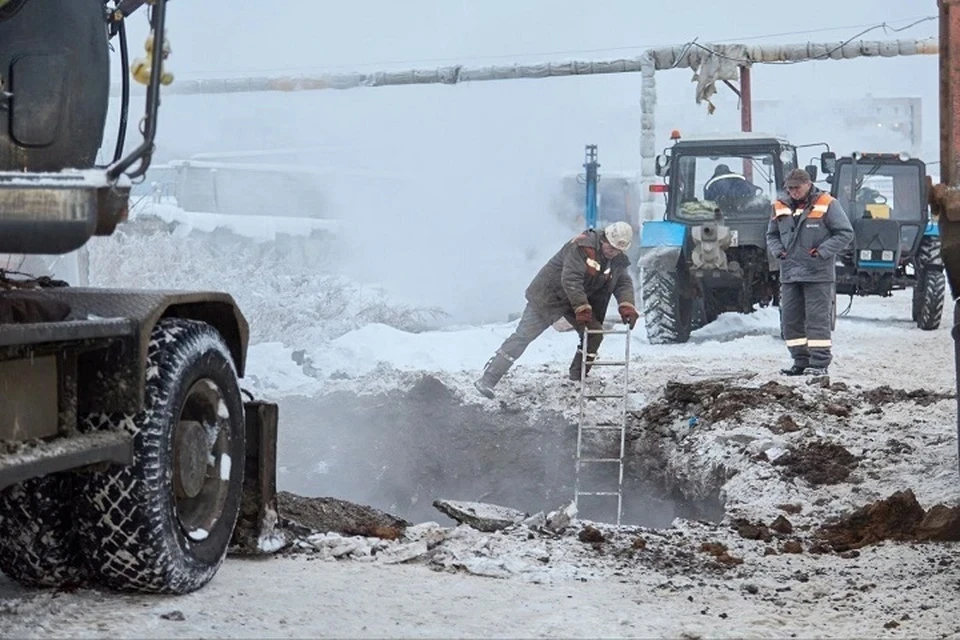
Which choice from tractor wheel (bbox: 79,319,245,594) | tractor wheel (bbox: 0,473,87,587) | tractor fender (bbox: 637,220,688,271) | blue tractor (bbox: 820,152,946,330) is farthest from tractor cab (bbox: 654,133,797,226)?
tractor wheel (bbox: 0,473,87,587)

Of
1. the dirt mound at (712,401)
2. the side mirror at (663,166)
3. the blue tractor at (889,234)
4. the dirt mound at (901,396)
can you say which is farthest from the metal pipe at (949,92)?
the blue tractor at (889,234)

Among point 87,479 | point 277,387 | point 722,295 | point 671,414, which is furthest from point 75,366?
point 722,295

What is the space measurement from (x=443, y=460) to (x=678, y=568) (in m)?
5.56

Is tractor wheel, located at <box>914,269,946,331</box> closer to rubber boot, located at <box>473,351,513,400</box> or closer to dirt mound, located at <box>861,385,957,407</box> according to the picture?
dirt mound, located at <box>861,385,957,407</box>

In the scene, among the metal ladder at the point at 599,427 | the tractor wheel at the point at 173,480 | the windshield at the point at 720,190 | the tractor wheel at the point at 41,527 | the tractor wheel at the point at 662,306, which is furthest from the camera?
the windshield at the point at 720,190

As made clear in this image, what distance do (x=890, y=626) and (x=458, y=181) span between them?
1024 inches

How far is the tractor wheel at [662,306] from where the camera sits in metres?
16.0

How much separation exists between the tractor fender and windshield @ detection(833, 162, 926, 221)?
2.87 m

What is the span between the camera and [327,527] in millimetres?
6793

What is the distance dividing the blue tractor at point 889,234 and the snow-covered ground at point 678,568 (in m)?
6.47

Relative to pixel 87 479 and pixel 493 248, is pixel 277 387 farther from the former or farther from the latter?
pixel 493 248

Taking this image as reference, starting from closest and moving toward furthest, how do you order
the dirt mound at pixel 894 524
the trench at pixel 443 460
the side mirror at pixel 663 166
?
1. the dirt mound at pixel 894 524
2. the trench at pixel 443 460
3. the side mirror at pixel 663 166

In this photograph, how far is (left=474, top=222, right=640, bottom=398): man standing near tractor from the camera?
11414 mm

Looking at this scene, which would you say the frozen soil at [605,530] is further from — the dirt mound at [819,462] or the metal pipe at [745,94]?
the metal pipe at [745,94]
